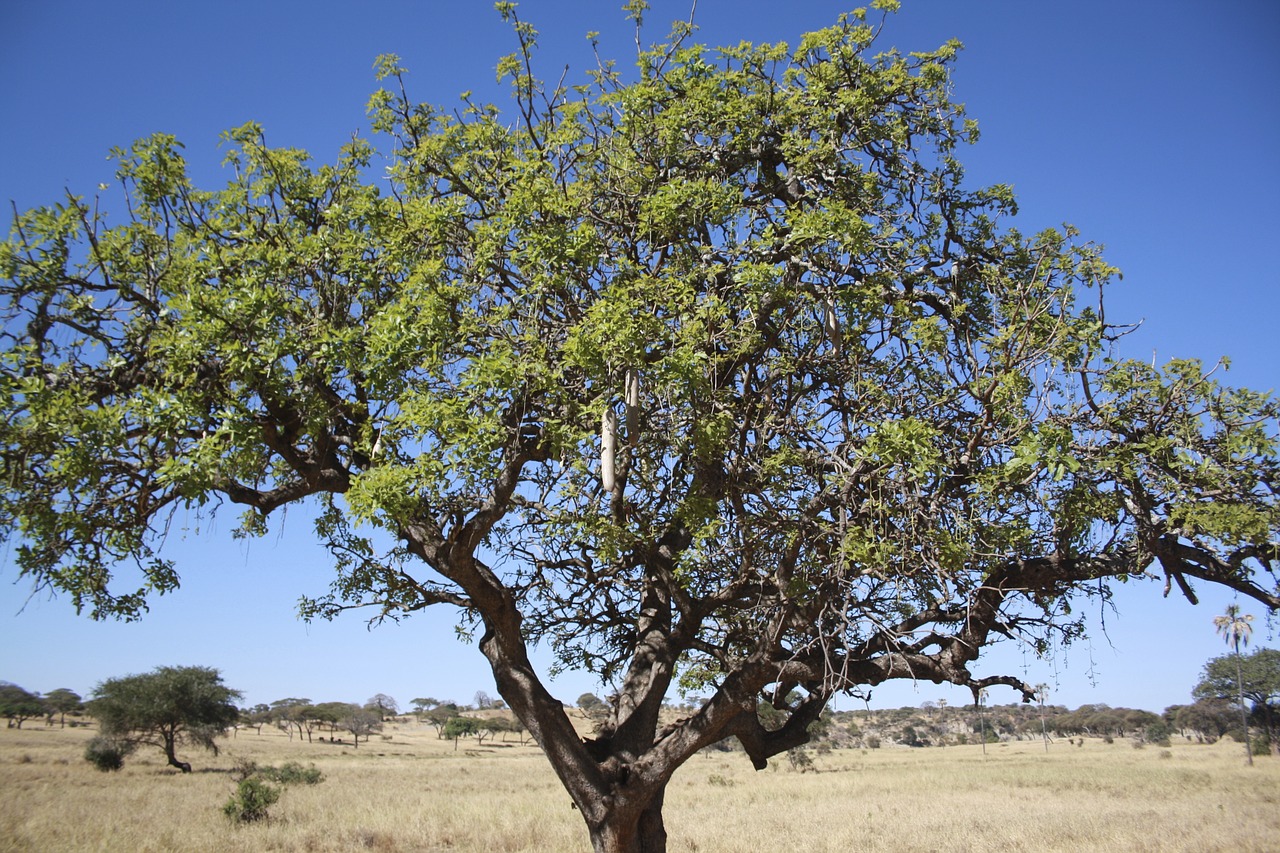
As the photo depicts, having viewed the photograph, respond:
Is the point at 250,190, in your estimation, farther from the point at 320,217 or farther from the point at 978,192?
the point at 978,192

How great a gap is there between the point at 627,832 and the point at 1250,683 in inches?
2711

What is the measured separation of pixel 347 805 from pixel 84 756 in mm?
17959

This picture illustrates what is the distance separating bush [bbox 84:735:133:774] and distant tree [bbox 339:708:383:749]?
36466 millimetres

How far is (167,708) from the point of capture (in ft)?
127

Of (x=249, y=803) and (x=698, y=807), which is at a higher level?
(x=249, y=803)

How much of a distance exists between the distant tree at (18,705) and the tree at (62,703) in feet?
1.82

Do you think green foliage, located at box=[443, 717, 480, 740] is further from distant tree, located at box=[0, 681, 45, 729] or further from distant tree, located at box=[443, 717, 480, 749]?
distant tree, located at box=[0, 681, 45, 729]

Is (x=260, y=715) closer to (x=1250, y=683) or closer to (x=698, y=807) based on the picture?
(x=698, y=807)

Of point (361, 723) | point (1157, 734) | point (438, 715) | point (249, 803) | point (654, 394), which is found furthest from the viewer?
point (438, 715)

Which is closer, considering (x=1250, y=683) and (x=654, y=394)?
(x=654, y=394)

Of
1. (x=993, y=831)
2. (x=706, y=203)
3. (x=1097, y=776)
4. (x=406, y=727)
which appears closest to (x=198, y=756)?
(x=993, y=831)

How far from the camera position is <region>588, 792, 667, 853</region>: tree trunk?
8.71m

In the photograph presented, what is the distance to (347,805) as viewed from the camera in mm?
23969

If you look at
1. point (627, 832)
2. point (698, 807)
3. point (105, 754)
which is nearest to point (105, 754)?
point (105, 754)
